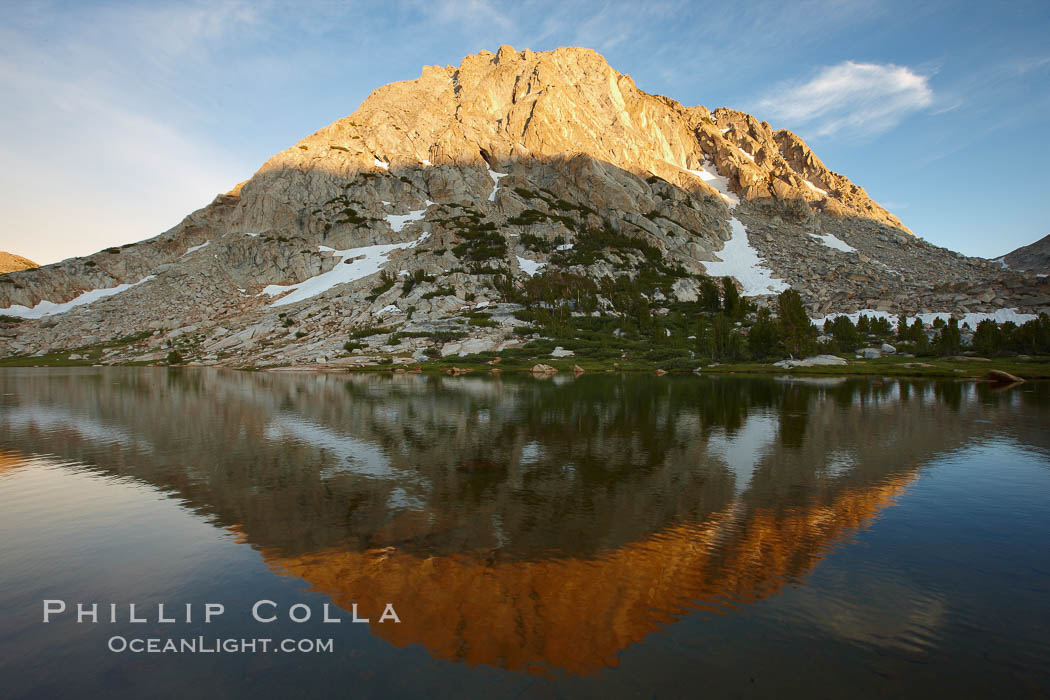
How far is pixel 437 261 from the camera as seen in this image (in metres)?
142

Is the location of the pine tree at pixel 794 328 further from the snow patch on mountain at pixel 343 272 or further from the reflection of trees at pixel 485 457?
the snow patch on mountain at pixel 343 272

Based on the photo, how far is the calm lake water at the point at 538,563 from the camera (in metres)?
7.66

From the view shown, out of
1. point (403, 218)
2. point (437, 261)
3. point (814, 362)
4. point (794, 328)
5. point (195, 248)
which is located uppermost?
point (403, 218)

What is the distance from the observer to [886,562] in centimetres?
1158

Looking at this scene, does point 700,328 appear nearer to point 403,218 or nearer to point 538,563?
point 538,563

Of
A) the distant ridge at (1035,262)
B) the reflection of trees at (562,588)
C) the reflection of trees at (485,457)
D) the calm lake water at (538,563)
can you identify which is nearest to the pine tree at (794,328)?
the reflection of trees at (485,457)

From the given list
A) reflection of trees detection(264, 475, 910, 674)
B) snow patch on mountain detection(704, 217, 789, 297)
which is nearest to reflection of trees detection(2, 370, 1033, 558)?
reflection of trees detection(264, 475, 910, 674)

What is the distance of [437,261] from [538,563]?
137 m

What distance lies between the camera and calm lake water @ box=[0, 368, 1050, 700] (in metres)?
7.66

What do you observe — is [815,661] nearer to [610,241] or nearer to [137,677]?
[137,677]

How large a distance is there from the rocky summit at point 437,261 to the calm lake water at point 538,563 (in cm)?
7849

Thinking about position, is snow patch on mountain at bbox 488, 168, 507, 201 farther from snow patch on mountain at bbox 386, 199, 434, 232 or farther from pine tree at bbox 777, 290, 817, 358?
pine tree at bbox 777, 290, 817, 358

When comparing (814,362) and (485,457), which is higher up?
(814,362)

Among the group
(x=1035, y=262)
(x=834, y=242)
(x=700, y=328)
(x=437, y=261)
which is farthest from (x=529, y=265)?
(x=1035, y=262)
